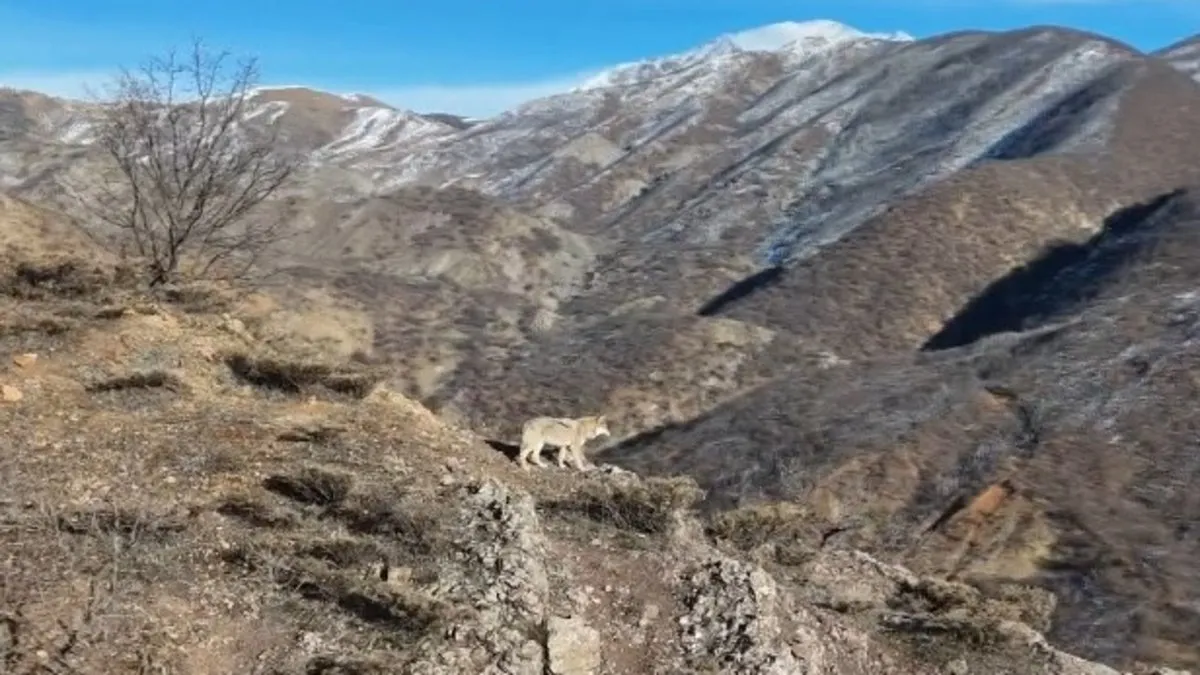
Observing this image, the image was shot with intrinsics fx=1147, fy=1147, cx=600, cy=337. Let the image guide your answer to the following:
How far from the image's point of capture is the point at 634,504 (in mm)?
12867

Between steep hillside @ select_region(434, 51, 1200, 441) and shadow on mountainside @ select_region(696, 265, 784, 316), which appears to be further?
shadow on mountainside @ select_region(696, 265, 784, 316)

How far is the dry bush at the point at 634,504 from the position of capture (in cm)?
1279

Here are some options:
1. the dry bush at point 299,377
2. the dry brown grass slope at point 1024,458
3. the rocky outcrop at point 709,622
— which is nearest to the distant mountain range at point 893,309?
the dry brown grass slope at point 1024,458

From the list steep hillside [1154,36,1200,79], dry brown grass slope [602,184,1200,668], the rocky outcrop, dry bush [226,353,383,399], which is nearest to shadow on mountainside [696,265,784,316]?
dry brown grass slope [602,184,1200,668]

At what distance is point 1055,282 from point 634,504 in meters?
67.6

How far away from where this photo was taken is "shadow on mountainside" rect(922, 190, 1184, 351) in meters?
68.4

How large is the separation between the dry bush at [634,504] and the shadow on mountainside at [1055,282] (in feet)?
185

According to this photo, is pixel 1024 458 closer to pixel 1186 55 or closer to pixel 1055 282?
pixel 1055 282

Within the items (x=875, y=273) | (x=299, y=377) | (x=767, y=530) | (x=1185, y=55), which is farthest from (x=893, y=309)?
(x=1185, y=55)

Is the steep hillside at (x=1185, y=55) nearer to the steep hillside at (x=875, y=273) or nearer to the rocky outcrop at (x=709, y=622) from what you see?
the steep hillside at (x=875, y=273)

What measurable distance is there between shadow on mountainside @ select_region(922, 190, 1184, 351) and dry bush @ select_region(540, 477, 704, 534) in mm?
56528

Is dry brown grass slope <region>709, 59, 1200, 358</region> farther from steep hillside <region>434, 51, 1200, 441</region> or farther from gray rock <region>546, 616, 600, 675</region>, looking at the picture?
gray rock <region>546, 616, 600, 675</region>

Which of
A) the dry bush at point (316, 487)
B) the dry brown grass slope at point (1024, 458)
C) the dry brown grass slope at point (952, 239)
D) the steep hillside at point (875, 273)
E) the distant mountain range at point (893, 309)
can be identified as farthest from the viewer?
the dry brown grass slope at point (952, 239)

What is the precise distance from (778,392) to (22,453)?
4416 centimetres
